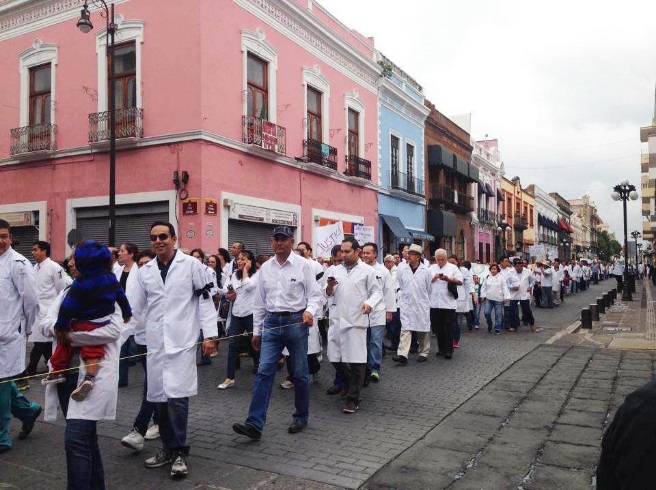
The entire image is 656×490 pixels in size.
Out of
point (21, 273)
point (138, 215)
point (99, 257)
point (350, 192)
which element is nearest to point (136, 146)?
point (138, 215)

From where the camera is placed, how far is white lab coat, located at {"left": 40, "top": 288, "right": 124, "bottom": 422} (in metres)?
3.64

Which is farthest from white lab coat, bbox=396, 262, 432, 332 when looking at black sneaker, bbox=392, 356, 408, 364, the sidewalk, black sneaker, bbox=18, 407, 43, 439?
black sneaker, bbox=18, 407, 43, 439

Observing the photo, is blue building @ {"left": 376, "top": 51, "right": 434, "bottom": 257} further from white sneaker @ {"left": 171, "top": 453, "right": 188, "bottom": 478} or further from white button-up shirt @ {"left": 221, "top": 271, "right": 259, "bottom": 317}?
white sneaker @ {"left": 171, "top": 453, "right": 188, "bottom": 478}

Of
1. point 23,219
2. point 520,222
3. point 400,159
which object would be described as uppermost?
point 400,159

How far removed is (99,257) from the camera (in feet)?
12.8

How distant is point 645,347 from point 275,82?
11.5m

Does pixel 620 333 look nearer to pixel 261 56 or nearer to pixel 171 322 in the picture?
pixel 171 322

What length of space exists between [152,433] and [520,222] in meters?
46.8

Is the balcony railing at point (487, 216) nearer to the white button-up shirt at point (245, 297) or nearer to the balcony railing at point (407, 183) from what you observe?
the balcony railing at point (407, 183)

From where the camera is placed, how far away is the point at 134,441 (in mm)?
4785

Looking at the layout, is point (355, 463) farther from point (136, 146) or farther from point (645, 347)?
point (136, 146)

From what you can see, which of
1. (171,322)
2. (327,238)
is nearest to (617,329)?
(327,238)

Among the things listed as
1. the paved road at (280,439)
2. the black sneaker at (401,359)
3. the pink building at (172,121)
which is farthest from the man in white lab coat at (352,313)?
the pink building at (172,121)

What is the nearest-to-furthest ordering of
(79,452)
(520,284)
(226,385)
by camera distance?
(79,452) → (226,385) → (520,284)
